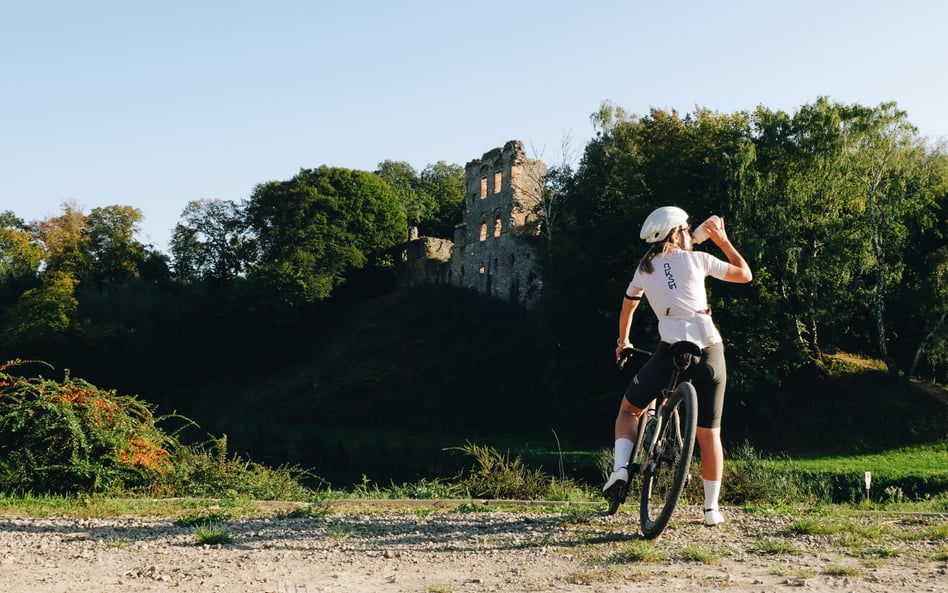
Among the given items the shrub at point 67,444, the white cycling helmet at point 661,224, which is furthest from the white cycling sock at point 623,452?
the shrub at point 67,444

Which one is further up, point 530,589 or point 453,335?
point 453,335

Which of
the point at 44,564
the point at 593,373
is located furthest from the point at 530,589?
the point at 593,373

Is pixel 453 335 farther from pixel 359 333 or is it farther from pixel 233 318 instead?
pixel 233 318

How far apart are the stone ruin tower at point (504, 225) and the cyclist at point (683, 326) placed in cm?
3723

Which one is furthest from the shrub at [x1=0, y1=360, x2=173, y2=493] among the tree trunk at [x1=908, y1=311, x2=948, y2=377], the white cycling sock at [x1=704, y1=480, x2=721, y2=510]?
the tree trunk at [x1=908, y1=311, x2=948, y2=377]

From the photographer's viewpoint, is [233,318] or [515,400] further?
[233,318]

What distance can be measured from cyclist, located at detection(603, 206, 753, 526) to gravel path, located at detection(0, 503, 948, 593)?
58 cm

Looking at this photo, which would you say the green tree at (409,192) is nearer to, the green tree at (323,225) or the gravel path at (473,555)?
the green tree at (323,225)

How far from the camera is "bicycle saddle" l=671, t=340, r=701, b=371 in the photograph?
232 inches

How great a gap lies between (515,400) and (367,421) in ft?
22.4

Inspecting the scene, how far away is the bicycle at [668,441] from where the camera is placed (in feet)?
18.9

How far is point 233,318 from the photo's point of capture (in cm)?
5294

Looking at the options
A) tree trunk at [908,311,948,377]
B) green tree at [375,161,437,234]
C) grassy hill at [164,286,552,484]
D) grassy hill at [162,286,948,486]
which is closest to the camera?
grassy hill at [162,286,948,486]

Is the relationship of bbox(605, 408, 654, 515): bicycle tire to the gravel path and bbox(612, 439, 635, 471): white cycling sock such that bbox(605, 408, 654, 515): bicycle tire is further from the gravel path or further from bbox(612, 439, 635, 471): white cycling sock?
the gravel path
